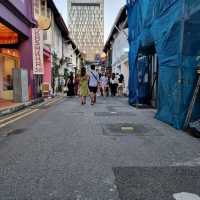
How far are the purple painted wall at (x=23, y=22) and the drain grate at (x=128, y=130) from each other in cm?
615

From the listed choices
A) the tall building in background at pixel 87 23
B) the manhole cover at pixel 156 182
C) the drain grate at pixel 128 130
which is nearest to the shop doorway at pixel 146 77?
the drain grate at pixel 128 130

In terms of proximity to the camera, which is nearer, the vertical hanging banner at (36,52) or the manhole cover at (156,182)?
the manhole cover at (156,182)

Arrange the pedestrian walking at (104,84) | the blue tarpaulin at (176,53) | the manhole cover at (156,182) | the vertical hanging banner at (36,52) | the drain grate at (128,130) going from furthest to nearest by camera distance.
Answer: the pedestrian walking at (104,84), the vertical hanging banner at (36,52), the blue tarpaulin at (176,53), the drain grate at (128,130), the manhole cover at (156,182)

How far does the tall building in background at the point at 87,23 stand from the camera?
9931 centimetres

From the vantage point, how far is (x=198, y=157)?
15.7ft

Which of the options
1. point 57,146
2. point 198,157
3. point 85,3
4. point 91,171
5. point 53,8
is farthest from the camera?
point 85,3

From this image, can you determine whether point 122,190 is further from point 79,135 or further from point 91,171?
point 79,135

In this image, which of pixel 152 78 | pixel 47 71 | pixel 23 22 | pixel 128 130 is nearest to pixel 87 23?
pixel 47 71

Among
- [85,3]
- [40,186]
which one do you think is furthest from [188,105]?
[85,3]

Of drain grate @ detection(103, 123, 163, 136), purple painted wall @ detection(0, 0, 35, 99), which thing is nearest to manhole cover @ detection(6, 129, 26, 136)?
drain grate @ detection(103, 123, 163, 136)

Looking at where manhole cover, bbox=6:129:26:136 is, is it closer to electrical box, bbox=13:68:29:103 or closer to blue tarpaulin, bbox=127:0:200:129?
blue tarpaulin, bbox=127:0:200:129

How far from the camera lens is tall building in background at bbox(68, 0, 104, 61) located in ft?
326

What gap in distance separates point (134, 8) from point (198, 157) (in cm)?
915

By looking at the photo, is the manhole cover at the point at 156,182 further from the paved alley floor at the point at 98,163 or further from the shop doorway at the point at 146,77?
the shop doorway at the point at 146,77
